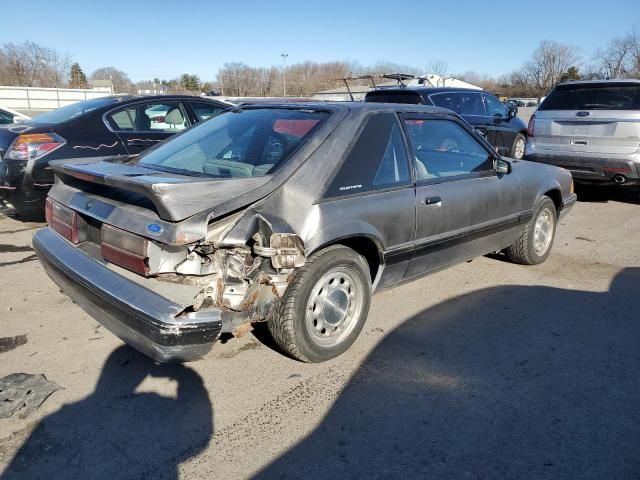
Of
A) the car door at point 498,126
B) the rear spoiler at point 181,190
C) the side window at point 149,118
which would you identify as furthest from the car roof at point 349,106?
the car door at point 498,126

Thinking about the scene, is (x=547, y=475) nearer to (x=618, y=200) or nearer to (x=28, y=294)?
(x=28, y=294)

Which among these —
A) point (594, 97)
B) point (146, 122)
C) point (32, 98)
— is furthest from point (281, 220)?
point (32, 98)

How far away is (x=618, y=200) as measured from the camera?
28.3 feet

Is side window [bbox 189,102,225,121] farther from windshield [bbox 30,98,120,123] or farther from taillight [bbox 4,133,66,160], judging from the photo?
taillight [bbox 4,133,66,160]

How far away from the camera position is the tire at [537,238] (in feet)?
15.8

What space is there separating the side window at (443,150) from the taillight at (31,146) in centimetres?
404

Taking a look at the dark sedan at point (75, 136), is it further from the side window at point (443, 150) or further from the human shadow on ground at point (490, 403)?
the human shadow on ground at point (490, 403)

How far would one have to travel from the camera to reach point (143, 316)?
244 centimetres

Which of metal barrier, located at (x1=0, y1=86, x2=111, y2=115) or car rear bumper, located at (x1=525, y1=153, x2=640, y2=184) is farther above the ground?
metal barrier, located at (x1=0, y1=86, x2=111, y2=115)

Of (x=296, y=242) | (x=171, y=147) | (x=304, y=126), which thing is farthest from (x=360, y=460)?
(x=171, y=147)

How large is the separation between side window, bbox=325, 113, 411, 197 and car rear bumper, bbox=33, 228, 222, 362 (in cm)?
108

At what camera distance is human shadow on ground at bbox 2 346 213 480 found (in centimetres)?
221

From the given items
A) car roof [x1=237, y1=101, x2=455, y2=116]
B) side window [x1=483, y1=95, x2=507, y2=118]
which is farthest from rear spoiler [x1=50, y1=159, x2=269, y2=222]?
side window [x1=483, y1=95, x2=507, y2=118]

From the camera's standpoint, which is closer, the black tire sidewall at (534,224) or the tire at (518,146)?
the black tire sidewall at (534,224)
